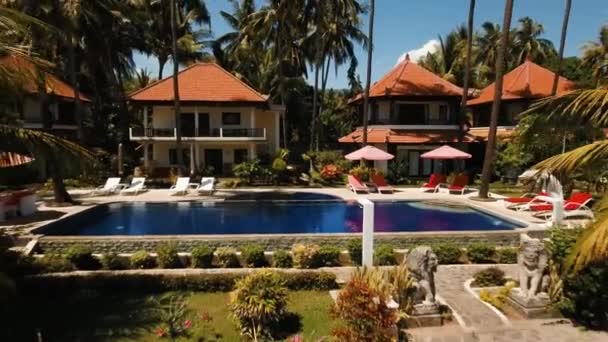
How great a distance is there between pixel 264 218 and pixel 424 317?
11250 millimetres

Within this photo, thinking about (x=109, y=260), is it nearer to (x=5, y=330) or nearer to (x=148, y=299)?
(x=148, y=299)

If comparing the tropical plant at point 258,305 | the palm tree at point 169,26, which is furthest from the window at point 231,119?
the tropical plant at point 258,305

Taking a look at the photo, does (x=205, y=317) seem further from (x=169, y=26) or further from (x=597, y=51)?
(x=597, y=51)

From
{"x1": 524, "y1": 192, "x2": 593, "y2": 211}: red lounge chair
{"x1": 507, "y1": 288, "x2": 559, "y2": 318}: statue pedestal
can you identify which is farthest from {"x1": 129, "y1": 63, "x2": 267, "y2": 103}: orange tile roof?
{"x1": 507, "y1": 288, "x2": 559, "y2": 318}: statue pedestal

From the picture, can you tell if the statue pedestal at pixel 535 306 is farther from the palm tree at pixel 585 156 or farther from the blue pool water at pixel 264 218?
the blue pool water at pixel 264 218

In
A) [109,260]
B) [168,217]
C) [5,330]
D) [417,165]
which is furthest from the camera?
[417,165]

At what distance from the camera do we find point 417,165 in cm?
3109

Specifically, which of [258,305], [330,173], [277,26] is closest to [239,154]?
[330,173]

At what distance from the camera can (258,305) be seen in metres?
7.51

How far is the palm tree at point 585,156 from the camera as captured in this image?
16.5 ft

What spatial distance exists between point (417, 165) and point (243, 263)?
22.0m

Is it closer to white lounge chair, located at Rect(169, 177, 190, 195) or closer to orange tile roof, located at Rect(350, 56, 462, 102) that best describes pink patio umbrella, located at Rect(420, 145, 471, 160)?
orange tile roof, located at Rect(350, 56, 462, 102)

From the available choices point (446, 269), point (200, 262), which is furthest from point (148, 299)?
point (446, 269)

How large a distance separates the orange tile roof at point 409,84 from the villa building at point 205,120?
27.6ft
